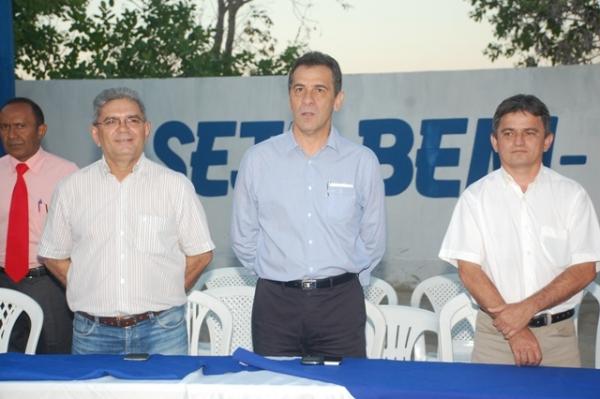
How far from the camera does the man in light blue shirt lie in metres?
3.58

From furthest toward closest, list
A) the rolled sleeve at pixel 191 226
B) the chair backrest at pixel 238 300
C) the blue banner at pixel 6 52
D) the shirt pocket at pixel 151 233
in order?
the blue banner at pixel 6 52, the chair backrest at pixel 238 300, the rolled sleeve at pixel 191 226, the shirt pocket at pixel 151 233

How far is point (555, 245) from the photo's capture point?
3377 millimetres

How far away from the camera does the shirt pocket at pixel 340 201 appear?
12.0ft

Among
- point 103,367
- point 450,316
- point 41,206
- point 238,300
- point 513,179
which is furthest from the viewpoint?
point 238,300

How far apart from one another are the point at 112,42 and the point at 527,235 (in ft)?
33.1

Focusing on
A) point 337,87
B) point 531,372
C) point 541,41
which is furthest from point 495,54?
point 531,372

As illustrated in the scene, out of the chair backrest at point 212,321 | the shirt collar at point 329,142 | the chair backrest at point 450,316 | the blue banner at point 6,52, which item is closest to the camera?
the shirt collar at point 329,142

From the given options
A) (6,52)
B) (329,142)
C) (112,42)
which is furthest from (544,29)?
(329,142)

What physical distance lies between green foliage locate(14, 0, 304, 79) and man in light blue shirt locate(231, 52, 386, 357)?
9.05 meters

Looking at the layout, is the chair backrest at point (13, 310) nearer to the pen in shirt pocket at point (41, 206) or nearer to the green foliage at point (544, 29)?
the pen in shirt pocket at point (41, 206)

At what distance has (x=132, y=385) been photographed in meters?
2.68

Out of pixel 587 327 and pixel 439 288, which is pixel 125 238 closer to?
pixel 439 288

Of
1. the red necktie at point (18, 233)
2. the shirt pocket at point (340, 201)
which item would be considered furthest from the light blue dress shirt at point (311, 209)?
the red necktie at point (18, 233)

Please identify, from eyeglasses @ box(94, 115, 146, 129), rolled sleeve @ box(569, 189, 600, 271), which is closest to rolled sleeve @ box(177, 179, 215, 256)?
eyeglasses @ box(94, 115, 146, 129)
